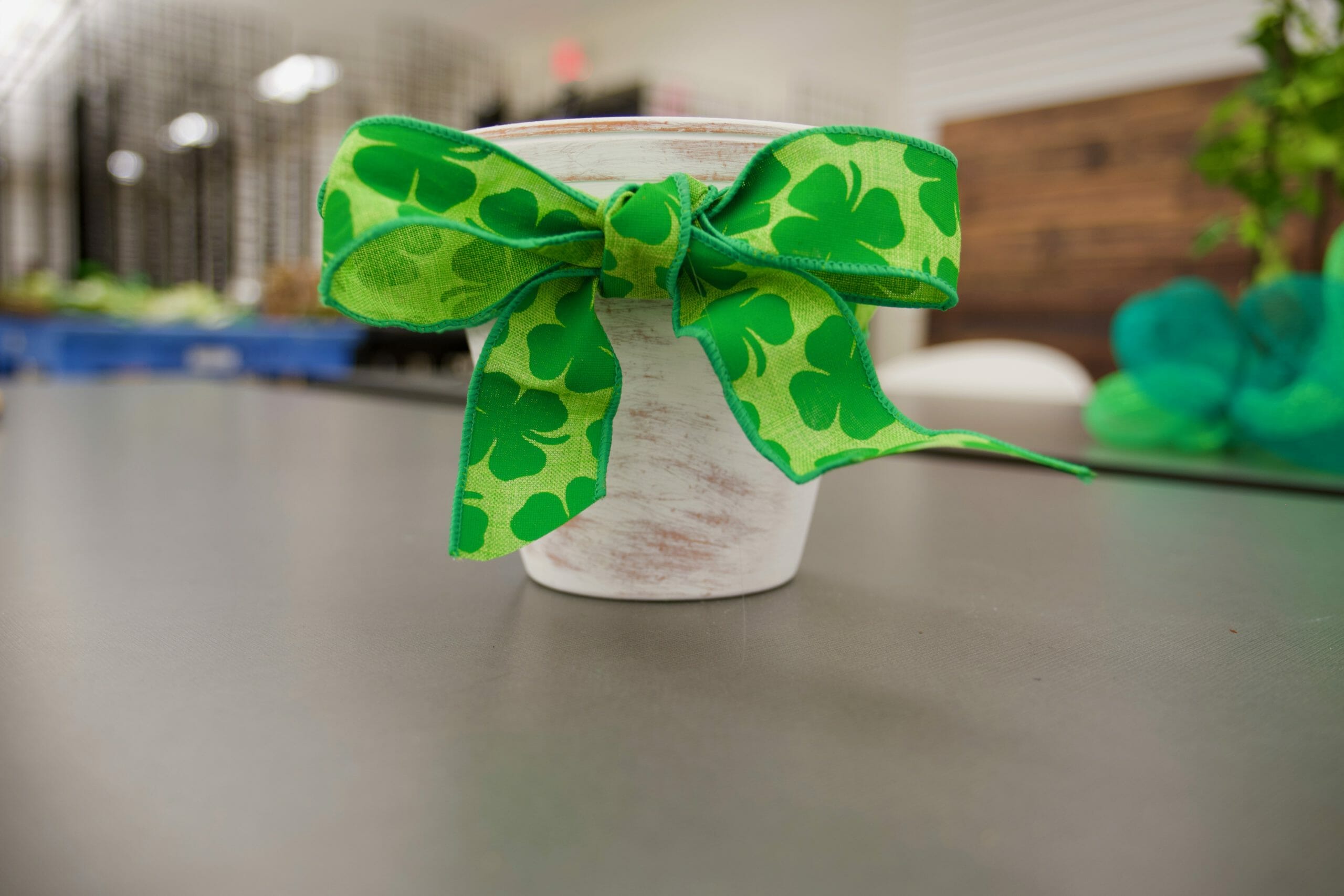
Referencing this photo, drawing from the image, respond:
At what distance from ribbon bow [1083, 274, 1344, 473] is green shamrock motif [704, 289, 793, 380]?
0.63 meters

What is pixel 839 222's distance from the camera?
0.26 meters

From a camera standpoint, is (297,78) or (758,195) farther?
(297,78)

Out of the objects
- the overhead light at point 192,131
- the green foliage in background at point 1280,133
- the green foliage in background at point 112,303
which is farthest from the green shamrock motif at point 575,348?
the overhead light at point 192,131

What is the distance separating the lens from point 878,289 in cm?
27

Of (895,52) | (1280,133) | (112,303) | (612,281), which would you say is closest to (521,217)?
(612,281)

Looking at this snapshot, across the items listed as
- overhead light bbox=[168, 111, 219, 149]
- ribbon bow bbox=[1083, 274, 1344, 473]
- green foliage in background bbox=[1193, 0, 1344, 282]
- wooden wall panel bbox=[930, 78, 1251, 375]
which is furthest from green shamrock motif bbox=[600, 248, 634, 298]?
overhead light bbox=[168, 111, 219, 149]

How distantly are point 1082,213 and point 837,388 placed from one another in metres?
3.04

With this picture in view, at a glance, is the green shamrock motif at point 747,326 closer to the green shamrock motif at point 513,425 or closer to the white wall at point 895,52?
the green shamrock motif at point 513,425

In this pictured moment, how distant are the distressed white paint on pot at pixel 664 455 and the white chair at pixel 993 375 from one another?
A: 156 cm

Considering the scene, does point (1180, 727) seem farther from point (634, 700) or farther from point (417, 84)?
point (417, 84)

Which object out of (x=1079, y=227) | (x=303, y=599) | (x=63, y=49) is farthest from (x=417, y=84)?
(x=303, y=599)

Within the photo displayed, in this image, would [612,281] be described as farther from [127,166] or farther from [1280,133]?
[127,166]

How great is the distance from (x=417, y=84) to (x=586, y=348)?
598cm

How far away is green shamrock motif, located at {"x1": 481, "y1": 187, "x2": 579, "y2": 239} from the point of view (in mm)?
259
